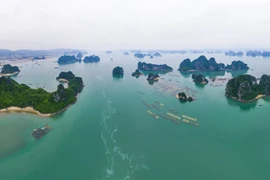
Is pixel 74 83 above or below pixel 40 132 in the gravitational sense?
above

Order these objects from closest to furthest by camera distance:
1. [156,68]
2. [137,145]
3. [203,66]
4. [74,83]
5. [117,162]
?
[117,162] < [137,145] < [74,83] < [203,66] < [156,68]

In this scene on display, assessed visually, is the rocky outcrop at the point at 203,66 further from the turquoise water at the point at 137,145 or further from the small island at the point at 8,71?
the small island at the point at 8,71

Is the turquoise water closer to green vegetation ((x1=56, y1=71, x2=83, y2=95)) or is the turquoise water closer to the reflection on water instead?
the reflection on water

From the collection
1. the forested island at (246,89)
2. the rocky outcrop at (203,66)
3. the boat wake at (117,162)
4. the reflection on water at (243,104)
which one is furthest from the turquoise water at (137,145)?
the rocky outcrop at (203,66)

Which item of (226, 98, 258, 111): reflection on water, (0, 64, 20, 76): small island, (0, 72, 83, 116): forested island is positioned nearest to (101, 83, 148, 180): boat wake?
(0, 72, 83, 116): forested island

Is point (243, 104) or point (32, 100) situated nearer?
point (32, 100)

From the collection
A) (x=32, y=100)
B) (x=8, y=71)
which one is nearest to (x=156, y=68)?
(x=8, y=71)

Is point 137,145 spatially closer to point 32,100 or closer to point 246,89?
point 32,100
